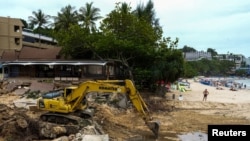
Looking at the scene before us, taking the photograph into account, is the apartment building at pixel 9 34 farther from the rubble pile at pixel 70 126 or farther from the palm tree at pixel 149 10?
the rubble pile at pixel 70 126

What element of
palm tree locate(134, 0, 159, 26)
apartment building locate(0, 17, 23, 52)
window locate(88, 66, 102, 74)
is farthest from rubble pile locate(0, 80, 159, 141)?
apartment building locate(0, 17, 23, 52)

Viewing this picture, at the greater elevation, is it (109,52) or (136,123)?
(109,52)

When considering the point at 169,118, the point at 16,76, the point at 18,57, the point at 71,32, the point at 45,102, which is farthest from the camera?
the point at 18,57

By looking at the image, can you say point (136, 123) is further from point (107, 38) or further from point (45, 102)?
point (107, 38)

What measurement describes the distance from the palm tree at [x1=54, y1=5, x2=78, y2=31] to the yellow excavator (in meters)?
45.6

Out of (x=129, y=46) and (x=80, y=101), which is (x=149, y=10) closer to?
(x=129, y=46)

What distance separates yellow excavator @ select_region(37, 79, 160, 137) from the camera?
18.8m

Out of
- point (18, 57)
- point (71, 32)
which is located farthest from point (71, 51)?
point (18, 57)

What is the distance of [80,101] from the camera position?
19.5 meters

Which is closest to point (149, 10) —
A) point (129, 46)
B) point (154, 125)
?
point (129, 46)

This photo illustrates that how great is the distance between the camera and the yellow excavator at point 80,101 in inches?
739

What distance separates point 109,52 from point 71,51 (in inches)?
243

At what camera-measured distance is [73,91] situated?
19.6 meters

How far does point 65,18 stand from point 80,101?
154ft
